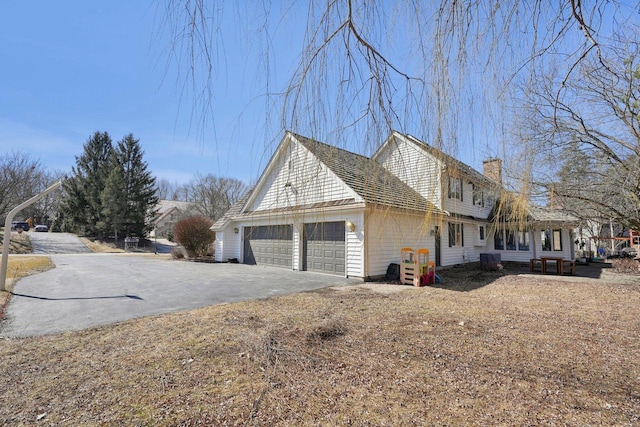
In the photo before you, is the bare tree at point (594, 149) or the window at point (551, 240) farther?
the window at point (551, 240)

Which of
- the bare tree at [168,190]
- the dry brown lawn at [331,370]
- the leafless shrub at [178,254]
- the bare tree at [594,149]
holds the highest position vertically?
the bare tree at [168,190]

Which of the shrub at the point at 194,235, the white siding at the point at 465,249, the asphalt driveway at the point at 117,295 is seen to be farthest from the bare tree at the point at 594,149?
the shrub at the point at 194,235

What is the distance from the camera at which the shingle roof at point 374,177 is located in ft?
8.09

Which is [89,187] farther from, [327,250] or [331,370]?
[331,370]

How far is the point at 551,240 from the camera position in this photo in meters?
18.0

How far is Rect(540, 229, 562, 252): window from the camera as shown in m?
17.7

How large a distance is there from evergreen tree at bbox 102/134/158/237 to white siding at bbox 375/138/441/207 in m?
35.5

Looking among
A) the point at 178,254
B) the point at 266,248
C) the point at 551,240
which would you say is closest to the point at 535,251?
the point at 551,240

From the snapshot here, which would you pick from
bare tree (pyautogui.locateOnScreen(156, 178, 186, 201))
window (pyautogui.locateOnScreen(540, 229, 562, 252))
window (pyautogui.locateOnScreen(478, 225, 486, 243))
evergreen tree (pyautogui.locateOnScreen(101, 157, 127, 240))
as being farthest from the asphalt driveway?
bare tree (pyautogui.locateOnScreen(156, 178, 186, 201))

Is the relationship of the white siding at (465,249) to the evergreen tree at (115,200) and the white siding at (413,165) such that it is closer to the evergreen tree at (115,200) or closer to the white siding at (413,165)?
the white siding at (413,165)

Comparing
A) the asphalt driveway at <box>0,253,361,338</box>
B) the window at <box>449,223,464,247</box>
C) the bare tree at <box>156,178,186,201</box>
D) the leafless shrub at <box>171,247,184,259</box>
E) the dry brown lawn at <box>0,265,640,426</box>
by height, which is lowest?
the asphalt driveway at <box>0,253,361,338</box>

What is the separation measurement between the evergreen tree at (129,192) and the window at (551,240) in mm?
35311

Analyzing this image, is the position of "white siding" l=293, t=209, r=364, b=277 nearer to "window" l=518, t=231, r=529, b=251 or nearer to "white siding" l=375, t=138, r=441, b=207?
"white siding" l=375, t=138, r=441, b=207

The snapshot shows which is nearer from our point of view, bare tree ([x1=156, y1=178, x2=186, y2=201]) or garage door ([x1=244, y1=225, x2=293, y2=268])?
garage door ([x1=244, y1=225, x2=293, y2=268])
